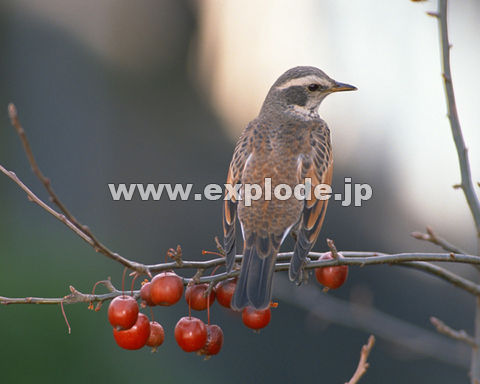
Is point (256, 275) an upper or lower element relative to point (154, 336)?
upper

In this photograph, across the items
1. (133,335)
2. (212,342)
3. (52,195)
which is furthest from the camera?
(212,342)

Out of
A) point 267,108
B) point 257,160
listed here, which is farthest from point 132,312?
point 267,108

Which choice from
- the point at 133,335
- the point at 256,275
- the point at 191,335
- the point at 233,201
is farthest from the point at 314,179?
the point at 133,335

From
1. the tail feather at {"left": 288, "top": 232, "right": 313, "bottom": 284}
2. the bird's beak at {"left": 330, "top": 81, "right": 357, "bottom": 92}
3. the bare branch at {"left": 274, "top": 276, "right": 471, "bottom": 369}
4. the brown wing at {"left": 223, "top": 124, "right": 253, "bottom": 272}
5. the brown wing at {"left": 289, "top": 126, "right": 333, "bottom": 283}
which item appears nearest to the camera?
the tail feather at {"left": 288, "top": 232, "right": 313, "bottom": 284}

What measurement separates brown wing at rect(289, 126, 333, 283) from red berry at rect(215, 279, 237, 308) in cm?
34

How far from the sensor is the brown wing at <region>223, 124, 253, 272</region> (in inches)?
105

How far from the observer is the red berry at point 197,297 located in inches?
91.1

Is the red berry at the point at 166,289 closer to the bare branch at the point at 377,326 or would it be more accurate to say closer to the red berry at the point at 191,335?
the red berry at the point at 191,335

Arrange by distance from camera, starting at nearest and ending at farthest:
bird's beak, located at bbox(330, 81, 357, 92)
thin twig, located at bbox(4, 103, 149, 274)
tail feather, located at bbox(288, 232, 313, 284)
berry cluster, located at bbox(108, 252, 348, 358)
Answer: thin twig, located at bbox(4, 103, 149, 274)
berry cluster, located at bbox(108, 252, 348, 358)
tail feather, located at bbox(288, 232, 313, 284)
bird's beak, located at bbox(330, 81, 357, 92)

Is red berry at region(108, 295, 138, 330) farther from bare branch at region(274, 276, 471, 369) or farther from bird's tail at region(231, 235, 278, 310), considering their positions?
bare branch at region(274, 276, 471, 369)

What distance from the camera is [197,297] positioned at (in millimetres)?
2320

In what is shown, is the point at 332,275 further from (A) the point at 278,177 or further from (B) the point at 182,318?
(A) the point at 278,177

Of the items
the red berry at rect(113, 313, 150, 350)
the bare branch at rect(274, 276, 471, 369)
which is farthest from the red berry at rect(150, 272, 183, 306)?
the bare branch at rect(274, 276, 471, 369)

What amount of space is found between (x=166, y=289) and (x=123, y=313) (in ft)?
0.57
